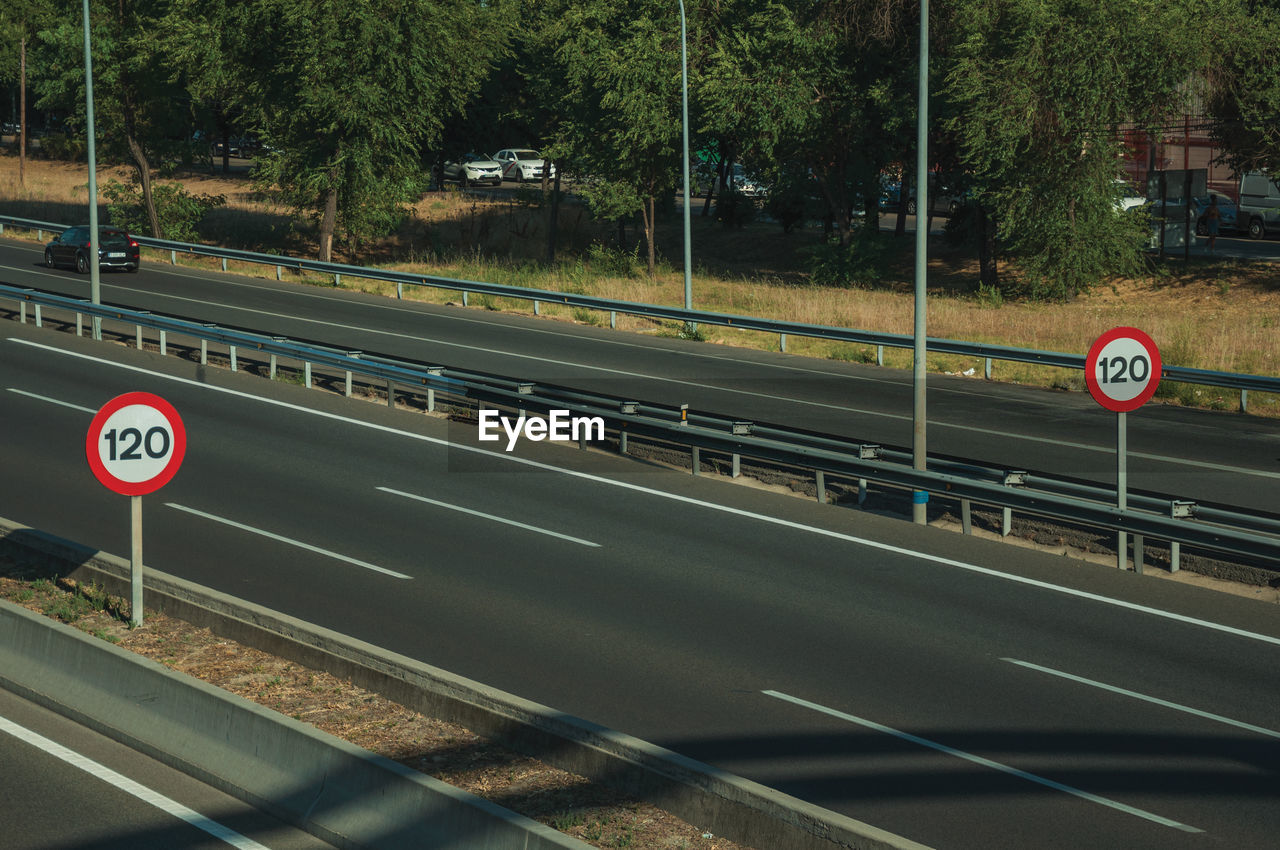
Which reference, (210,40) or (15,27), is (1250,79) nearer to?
(210,40)

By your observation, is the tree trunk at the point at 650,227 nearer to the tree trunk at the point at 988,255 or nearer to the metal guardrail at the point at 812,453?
the tree trunk at the point at 988,255

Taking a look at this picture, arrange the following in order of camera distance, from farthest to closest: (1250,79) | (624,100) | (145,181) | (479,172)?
(479,172)
(145,181)
(624,100)
(1250,79)

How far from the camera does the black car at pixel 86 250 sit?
41.3m

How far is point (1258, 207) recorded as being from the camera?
2106 inches

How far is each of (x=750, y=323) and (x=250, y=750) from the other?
25211 millimetres

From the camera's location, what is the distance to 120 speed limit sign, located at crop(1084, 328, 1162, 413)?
44.7 feet

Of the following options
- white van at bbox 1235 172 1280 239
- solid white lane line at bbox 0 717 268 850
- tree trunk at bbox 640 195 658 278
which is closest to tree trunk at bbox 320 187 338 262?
tree trunk at bbox 640 195 658 278

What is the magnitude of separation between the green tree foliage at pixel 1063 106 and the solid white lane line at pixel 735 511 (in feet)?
80.2

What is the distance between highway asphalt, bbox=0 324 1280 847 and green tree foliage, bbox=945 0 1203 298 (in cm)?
2517

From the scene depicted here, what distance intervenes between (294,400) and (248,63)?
1215 inches

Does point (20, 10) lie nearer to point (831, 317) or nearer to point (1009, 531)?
point (831, 317)

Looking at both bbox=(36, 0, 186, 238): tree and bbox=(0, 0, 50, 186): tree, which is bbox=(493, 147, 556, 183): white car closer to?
bbox=(36, 0, 186, 238): tree

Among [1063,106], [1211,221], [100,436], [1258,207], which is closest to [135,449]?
[100,436]

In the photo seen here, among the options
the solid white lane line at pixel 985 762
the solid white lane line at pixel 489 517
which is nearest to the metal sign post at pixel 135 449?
the solid white lane line at pixel 985 762
